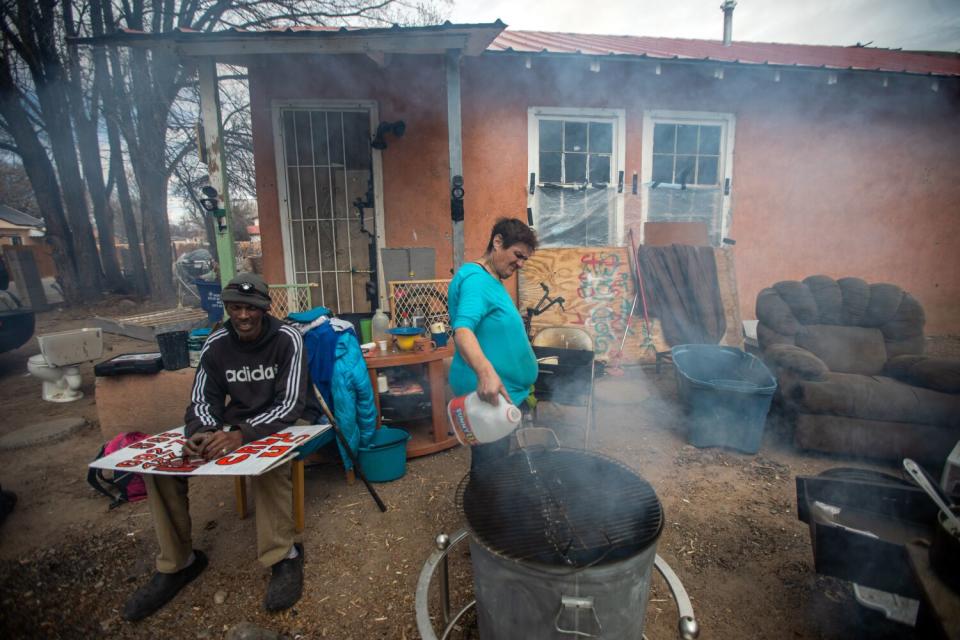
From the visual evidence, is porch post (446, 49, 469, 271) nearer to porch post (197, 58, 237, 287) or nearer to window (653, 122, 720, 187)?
porch post (197, 58, 237, 287)

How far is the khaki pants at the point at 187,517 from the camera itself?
2.32 meters

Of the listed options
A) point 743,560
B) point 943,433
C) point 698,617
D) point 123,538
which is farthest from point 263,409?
point 943,433

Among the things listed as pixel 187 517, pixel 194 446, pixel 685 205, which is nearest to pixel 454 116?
pixel 685 205

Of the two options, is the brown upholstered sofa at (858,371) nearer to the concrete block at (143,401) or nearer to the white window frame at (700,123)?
the white window frame at (700,123)

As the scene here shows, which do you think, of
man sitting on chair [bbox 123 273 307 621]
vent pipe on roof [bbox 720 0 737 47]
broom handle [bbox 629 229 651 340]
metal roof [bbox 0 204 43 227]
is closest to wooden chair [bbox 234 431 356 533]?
man sitting on chair [bbox 123 273 307 621]

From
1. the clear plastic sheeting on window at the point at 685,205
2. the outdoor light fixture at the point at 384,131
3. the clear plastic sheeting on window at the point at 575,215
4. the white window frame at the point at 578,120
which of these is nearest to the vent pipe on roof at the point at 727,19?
the clear plastic sheeting on window at the point at 685,205

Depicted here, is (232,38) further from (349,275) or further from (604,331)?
(604,331)

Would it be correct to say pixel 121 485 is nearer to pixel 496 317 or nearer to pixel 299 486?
pixel 299 486

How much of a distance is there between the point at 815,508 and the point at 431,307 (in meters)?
4.22

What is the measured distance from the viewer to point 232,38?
4113mm

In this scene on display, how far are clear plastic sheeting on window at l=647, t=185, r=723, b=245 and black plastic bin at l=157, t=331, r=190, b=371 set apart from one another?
6.10m

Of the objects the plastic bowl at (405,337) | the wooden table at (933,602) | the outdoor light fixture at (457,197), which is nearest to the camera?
the wooden table at (933,602)

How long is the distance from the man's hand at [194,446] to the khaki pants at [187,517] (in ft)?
0.60

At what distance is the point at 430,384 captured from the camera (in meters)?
3.84
